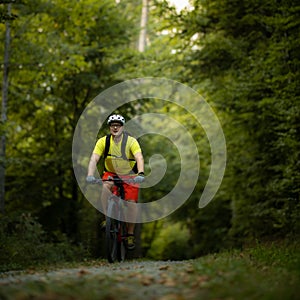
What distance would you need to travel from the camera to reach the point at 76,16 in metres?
17.5

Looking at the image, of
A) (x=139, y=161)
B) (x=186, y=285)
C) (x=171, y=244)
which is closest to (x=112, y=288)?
(x=186, y=285)

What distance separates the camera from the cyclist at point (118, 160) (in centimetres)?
985

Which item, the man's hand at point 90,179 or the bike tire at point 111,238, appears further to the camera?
the bike tire at point 111,238

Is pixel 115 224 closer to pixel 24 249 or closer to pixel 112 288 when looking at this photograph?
pixel 24 249

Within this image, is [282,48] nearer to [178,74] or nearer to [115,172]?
[115,172]

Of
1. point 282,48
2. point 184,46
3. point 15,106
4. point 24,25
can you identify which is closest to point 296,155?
point 282,48

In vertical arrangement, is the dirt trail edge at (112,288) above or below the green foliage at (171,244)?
above

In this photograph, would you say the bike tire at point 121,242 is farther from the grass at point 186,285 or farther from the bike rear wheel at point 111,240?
the grass at point 186,285

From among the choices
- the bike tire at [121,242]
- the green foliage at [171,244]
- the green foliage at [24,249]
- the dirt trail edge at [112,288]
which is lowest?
the green foliage at [171,244]

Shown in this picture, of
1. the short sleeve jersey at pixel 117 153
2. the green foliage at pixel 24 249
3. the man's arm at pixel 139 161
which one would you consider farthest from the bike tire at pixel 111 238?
the green foliage at pixel 24 249

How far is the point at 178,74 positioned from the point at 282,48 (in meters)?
5.98

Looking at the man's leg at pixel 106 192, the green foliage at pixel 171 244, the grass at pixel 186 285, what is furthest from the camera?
the green foliage at pixel 171 244

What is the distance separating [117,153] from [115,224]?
1.37 metres

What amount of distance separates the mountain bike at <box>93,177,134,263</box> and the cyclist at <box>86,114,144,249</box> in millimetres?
124
